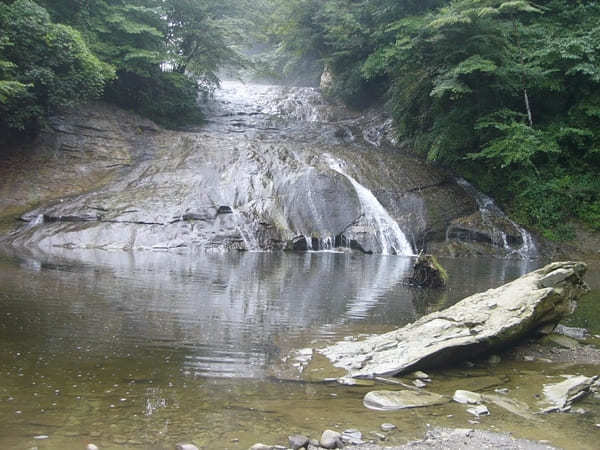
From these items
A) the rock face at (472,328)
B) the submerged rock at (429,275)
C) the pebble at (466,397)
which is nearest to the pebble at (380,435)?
the pebble at (466,397)

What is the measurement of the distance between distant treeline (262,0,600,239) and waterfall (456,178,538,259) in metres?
0.39

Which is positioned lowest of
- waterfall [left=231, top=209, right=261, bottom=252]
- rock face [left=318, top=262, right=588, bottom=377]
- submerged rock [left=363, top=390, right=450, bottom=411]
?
submerged rock [left=363, top=390, right=450, bottom=411]

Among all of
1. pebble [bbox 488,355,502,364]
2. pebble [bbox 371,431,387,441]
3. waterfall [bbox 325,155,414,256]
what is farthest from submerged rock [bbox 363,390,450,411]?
waterfall [bbox 325,155,414,256]

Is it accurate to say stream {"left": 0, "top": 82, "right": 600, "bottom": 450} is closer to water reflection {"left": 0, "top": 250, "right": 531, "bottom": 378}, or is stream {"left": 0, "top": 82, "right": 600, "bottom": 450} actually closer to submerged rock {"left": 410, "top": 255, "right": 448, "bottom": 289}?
water reflection {"left": 0, "top": 250, "right": 531, "bottom": 378}

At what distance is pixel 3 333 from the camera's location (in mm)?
5320

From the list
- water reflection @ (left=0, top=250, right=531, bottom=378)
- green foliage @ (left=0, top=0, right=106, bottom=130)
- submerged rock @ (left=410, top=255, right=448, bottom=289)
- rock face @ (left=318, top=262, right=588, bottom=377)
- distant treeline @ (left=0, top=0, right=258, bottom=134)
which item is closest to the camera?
rock face @ (left=318, top=262, right=588, bottom=377)

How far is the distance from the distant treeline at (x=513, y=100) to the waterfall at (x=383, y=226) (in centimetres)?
331

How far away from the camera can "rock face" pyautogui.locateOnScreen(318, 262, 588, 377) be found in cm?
489

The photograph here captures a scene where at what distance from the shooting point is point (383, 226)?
16.6 metres

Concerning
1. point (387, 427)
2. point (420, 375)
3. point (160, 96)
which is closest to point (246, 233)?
point (420, 375)

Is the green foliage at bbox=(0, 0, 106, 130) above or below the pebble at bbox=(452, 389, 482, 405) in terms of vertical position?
above

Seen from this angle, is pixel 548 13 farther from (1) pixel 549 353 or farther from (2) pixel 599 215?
(1) pixel 549 353

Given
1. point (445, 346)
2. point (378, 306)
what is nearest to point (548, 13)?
point (378, 306)

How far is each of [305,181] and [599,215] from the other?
9807mm
